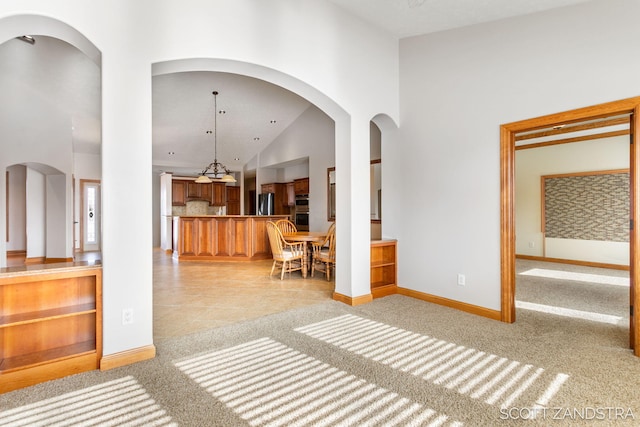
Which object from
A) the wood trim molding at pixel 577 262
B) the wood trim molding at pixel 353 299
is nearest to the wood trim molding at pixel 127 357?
the wood trim molding at pixel 353 299

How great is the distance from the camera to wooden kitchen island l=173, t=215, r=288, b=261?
7277 mm

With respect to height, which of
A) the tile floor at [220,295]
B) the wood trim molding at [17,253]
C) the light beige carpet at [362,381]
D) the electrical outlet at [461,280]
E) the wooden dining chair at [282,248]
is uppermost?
the wooden dining chair at [282,248]

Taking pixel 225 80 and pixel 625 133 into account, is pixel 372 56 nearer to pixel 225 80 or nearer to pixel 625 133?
pixel 225 80

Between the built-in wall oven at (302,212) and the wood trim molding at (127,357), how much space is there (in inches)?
248

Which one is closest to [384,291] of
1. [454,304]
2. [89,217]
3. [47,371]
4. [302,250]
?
[454,304]

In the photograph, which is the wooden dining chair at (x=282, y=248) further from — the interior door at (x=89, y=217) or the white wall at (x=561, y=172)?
the interior door at (x=89, y=217)

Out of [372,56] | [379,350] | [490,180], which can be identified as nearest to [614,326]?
[490,180]

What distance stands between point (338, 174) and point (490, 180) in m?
1.72

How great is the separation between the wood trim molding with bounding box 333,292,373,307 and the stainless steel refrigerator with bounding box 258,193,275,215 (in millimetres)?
5483

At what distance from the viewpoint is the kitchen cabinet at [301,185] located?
8555 mm

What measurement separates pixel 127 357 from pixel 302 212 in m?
6.55

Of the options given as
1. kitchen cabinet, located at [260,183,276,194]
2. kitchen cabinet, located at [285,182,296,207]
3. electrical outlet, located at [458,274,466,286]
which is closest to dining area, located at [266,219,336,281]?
electrical outlet, located at [458,274,466,286]

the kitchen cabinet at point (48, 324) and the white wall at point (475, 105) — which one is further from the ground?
the white wall at point (475, 105)

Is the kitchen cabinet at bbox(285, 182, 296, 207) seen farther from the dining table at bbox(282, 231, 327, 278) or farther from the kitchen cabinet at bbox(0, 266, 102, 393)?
the kitchen cabinet at bbox(0, 266, 102, 393)
